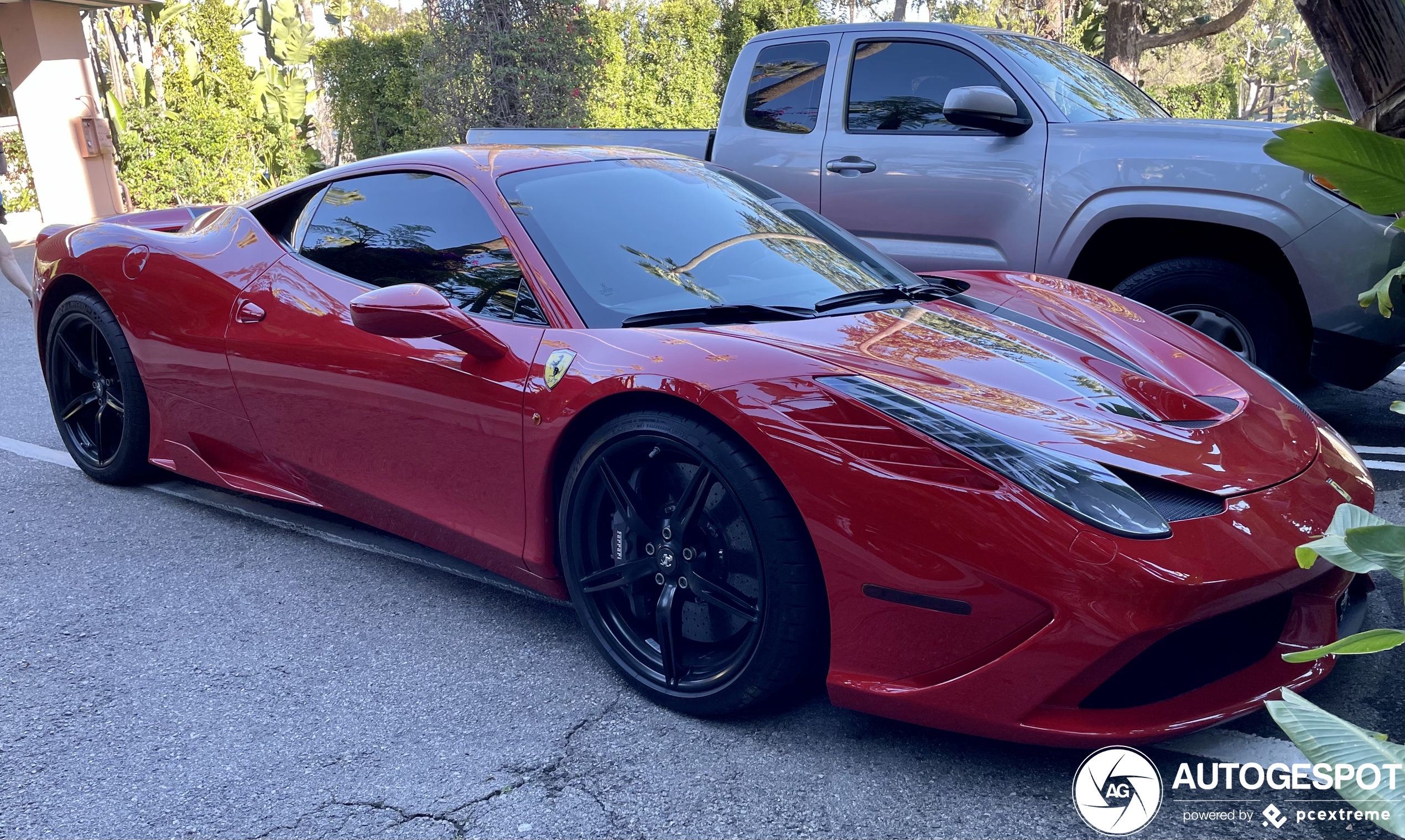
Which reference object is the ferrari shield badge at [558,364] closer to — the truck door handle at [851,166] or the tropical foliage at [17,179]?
the truck door handle at [851,166]

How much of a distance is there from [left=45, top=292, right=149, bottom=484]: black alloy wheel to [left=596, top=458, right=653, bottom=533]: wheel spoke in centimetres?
225

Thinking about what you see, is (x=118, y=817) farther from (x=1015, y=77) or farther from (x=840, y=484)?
(x=1015, y=77)

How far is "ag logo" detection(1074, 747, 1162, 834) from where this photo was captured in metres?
2.05

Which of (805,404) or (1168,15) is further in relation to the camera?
(1168,15)

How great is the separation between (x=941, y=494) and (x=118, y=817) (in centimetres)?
178

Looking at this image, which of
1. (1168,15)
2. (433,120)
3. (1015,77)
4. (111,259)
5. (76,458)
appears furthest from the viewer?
(1168,15)

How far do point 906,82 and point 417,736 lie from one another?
4.02 m

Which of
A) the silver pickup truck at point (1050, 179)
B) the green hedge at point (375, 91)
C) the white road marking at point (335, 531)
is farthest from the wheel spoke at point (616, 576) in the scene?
the green hedge at point (375, 91)

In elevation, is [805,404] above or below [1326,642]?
above

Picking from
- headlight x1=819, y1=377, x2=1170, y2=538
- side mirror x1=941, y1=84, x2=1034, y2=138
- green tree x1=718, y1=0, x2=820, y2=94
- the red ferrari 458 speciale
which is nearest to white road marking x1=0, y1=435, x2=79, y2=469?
the red ferrari 458 speciale

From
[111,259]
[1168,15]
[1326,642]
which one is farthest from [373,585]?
[1168,15]

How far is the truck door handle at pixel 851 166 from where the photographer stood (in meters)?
5.17

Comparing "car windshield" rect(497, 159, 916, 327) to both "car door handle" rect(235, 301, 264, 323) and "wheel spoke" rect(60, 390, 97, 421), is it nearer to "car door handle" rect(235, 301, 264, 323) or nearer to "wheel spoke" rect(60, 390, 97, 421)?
"car door handle" rect(235, 301, 264, 323)

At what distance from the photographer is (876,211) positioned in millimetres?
5148
